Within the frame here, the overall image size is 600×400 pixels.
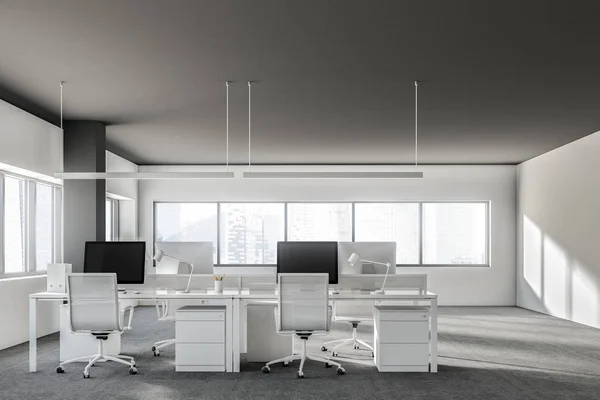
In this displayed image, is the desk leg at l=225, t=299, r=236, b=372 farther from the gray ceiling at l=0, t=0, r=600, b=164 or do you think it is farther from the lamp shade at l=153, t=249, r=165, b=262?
the gray ceiling at l=0, t=0, r=600, b=164

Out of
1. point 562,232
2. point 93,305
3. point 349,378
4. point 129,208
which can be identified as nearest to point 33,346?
point 93,305

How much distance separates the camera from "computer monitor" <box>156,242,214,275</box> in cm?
736

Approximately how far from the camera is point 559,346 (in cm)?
810

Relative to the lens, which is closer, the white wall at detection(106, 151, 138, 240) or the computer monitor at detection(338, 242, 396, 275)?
the computer monitor at detection(338, 242, 396, 275)

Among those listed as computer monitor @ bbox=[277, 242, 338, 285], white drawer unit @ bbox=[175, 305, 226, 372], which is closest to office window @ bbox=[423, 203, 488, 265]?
computer monitor @ bbox=[277, 242, 338, 285]

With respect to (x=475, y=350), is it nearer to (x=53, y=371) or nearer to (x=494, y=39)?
(x=494, y=39)

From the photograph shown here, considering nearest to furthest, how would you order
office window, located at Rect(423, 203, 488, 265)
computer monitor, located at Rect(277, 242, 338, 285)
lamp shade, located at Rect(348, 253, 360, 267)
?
1. computer monitor, located at Rect(277, 242, 338, 285)
2. lamp shade, located at Rect(348, 253, 360, 267)
3. office window, located at Rect(423, 203, 488, 265)

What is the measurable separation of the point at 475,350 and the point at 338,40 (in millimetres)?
4386

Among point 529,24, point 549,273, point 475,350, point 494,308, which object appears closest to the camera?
point 529,24

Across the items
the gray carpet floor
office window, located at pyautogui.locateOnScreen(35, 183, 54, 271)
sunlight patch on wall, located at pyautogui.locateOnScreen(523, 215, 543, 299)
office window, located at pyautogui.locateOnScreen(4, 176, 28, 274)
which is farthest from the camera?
sunlight patch on wall, located at pyautogui.locateOnScreen(523, 215, 543, 299)

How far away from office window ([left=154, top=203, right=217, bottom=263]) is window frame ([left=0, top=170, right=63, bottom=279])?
4192 millimetres

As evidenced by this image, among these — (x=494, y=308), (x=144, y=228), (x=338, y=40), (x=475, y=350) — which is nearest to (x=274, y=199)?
(x=144, y=228)

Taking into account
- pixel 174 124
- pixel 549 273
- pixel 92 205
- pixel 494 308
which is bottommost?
pixel 494 308

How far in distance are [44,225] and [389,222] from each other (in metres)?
7.13
